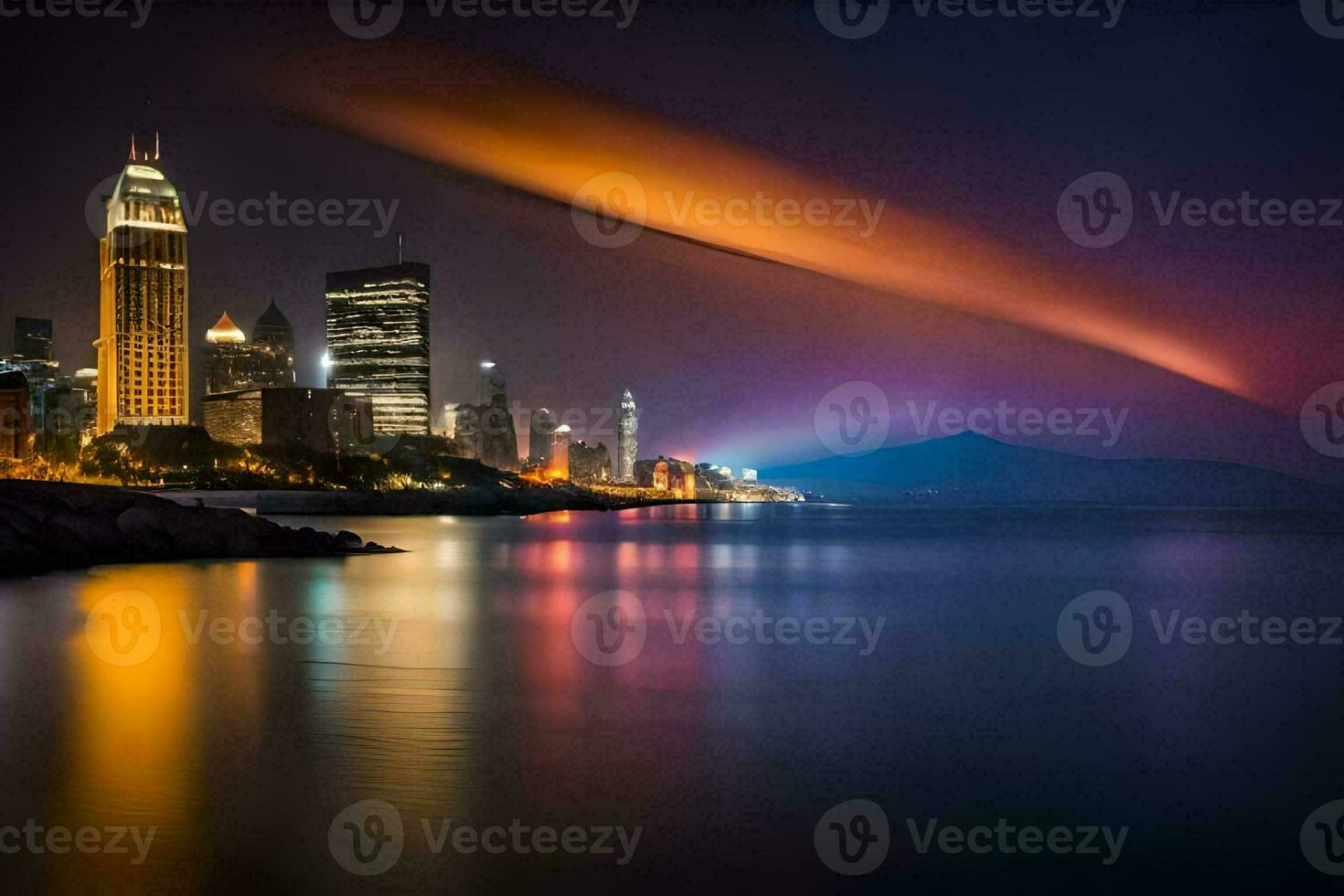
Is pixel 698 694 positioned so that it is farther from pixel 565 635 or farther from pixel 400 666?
pixel 565 635

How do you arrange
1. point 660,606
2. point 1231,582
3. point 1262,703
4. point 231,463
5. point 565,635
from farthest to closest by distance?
point 231,463
point 1231,582
point 660,606
point 565,635
point 1262,703

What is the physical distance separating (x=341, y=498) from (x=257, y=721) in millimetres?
135111

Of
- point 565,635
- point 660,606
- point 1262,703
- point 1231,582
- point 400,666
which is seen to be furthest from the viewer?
point 1231,582

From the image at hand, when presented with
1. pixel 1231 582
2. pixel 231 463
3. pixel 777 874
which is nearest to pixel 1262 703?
pixel 777 874

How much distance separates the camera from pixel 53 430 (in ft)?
611

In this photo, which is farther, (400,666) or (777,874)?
(400,666)
